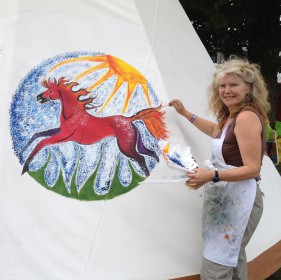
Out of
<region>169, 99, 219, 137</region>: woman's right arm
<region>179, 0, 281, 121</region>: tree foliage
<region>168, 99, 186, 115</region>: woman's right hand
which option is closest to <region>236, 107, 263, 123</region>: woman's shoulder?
<region>169, 99, 219, 137</region>: woman's right arm

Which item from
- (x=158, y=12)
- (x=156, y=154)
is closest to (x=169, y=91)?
(x=156, y=154)

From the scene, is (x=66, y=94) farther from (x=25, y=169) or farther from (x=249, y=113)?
(x=249, y=113)

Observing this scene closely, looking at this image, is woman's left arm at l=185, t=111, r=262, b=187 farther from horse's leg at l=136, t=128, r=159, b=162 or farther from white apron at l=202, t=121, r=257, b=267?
horse's leg at l=136, t=128, r=159, b=162

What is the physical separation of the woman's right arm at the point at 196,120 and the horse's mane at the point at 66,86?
21.5 inches

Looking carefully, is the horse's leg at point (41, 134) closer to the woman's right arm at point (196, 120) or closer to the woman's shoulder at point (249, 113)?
the woman's right arm at point (196, 120)

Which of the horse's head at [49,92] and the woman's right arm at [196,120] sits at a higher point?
the horse's head at [49,92]

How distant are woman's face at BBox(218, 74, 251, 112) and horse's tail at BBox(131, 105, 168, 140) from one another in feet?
2.11

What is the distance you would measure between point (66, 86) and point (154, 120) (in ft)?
1.97

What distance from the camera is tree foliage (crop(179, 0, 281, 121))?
21.8 ft

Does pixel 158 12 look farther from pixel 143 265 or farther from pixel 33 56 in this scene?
pixel 143 265

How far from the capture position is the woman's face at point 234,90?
214 centimetres

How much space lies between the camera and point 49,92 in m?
2.59

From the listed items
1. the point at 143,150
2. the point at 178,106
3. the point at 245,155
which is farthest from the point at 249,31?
the point at 245,155

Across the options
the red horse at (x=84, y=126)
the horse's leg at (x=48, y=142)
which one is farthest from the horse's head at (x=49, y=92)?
the horse's leg at (x=48, y=142)
